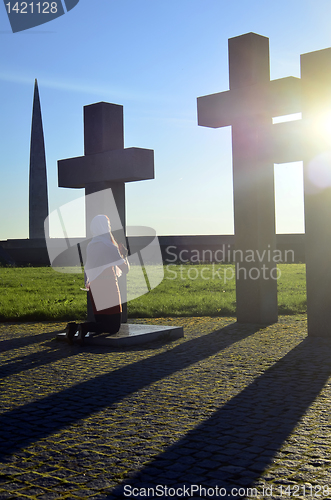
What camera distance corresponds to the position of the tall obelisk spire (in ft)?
139

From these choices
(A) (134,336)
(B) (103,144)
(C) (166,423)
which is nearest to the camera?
(C) (166,423)

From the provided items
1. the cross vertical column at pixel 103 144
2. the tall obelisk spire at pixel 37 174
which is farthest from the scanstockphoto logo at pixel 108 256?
the tall obelisk spire at pixel 37 174

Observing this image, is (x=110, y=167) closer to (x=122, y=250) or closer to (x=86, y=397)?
(x=122, y=250)

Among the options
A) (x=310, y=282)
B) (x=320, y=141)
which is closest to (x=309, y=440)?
(x=310, y=282)

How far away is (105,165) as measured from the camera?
9930 millimetres

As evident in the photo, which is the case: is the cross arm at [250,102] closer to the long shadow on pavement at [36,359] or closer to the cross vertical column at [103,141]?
the cross vertical column at [103,141]

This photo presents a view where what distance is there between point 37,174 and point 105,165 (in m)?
34.7

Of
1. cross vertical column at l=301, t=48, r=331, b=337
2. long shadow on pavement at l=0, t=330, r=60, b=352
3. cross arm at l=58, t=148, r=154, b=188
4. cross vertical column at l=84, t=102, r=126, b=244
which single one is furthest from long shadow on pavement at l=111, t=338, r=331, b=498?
cross vertical column at l=84, t=102, r=126, b=244

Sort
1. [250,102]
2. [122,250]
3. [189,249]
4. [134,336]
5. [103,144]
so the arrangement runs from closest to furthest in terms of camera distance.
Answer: [134,336] → [122,250] → [250,102] → [103,144] → [189,249]

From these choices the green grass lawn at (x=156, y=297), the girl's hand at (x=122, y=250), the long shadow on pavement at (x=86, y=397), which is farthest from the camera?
the green grass lawn at (x=156, y=297)

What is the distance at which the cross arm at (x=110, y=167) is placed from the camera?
31.6 feet

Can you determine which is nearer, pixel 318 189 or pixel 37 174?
pixel 318 189

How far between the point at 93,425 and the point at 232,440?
112cm

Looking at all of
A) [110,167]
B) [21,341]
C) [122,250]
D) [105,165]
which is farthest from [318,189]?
[21,341]
